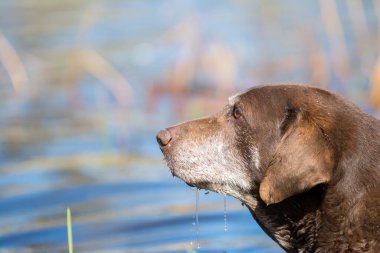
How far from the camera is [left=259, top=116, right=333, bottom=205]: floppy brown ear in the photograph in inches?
234

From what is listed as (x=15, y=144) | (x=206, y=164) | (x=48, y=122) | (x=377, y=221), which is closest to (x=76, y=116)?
(x=48, y=122)

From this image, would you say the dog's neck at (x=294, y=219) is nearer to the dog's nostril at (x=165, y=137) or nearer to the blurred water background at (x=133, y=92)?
the dog's nostril at (x=165, y=137)

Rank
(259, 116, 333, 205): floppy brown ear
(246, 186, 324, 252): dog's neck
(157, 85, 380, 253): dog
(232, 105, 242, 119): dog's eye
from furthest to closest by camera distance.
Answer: (232, 105, 242, 119): dog's eye → (246, 186, 324, 252): dog's neck → (157, 85, 380, 253): dog → (259, 116, 333, 205): floppy brown ear

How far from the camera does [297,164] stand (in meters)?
5.97

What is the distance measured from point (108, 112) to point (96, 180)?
10.9ft

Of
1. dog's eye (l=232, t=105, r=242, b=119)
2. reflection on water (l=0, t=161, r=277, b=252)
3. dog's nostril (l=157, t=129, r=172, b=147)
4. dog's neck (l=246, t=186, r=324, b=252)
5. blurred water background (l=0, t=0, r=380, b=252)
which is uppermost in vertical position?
blurred water background (l=0, t=0, r=380, b=252)

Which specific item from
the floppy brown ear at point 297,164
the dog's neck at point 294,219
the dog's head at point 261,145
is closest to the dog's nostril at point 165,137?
the dog's head at point 261,145

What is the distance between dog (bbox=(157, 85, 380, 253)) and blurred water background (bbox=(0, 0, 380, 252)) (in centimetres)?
274

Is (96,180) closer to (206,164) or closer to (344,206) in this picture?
(206,164)

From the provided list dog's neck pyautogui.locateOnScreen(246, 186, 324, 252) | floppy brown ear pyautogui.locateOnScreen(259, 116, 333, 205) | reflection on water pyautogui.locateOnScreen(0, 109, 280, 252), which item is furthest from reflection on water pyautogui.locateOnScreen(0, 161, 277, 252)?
floppy brown ear pyautogui.locateOnScreen(259, 116, 333, 205)

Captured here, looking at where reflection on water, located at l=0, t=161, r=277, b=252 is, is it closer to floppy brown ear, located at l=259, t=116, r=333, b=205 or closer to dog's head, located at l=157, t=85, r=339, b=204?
dog's head, located at l=157, t=85, r=339, b=204

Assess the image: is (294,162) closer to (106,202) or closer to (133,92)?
(106,202)

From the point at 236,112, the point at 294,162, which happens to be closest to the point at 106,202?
the point at 236,112

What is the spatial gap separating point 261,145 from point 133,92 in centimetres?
1001
